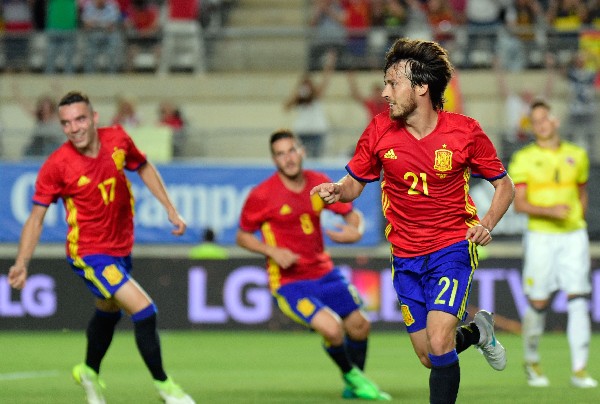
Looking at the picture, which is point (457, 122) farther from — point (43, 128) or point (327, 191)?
point (43, 128)

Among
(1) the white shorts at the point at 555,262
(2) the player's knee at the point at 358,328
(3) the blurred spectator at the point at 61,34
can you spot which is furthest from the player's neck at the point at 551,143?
(3) the blurred spectator at the point at 61,34

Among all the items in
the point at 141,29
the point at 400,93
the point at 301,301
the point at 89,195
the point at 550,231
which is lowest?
the point at 301,301

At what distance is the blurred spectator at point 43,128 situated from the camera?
18.2 meters

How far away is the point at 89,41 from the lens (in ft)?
66.9

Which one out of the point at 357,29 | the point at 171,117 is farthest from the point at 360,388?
the point at 357,29

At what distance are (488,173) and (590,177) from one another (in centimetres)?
1005

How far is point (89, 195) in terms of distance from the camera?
923 centimetres

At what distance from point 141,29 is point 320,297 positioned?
11886 mm

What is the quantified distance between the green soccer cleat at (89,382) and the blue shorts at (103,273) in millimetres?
564

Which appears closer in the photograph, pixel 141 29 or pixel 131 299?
pixel 131 299

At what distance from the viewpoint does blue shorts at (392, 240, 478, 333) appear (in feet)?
24.2

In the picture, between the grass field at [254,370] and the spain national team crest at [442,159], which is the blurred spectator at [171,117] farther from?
the spain national team crest at [442,159]

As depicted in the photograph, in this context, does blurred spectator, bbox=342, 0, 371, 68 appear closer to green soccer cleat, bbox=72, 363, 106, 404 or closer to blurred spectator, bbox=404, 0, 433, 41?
blurred spectator, bbox=404, 0, 433, 41

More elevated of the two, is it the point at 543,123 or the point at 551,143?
the point at 543,123
